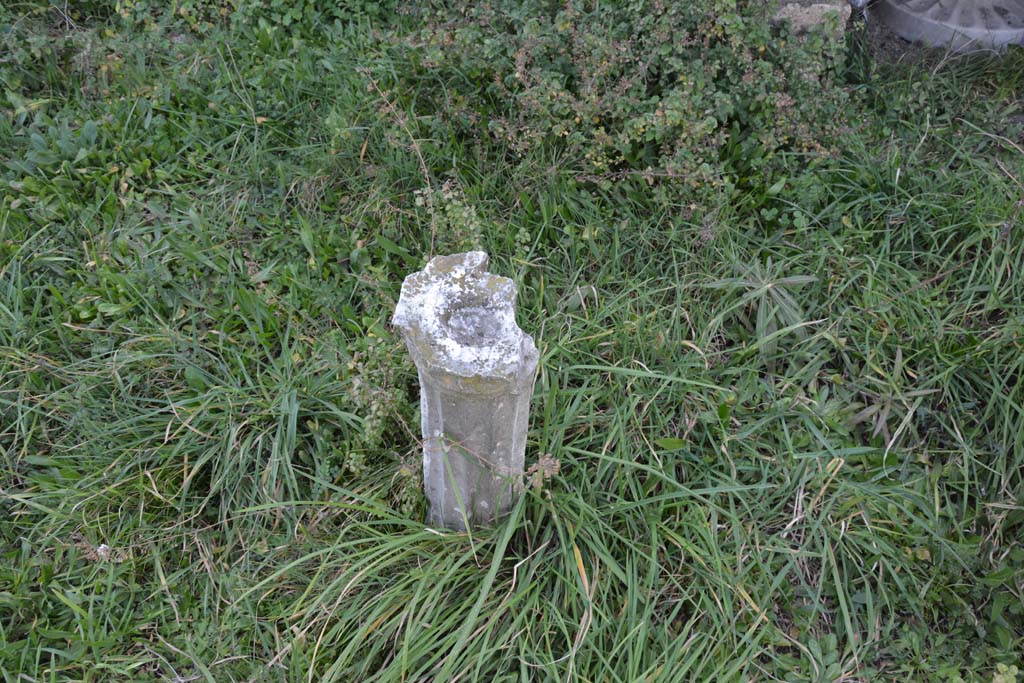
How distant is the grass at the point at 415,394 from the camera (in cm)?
210

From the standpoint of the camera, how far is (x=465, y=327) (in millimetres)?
1657

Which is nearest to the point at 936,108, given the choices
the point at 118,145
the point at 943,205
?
the point at 943,205

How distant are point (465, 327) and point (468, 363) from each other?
9 cm

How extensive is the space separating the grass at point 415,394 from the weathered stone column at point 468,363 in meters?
0.29

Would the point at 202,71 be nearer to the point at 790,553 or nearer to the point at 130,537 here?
the point at 130,537

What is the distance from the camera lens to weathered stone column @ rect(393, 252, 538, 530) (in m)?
1.62

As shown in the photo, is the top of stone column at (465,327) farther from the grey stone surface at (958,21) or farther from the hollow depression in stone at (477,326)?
the grey stone surface at (958,21)

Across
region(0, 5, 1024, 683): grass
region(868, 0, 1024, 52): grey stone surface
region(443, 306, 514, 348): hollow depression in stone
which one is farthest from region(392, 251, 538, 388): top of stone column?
region(868, 0, 1024, 52): grey stone surface


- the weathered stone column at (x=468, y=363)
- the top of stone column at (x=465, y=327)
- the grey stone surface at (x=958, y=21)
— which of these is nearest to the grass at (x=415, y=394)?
the weathered stone column at (x=468, y=363)

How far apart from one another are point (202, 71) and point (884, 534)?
325 cm

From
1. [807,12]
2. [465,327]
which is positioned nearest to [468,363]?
[465,327]

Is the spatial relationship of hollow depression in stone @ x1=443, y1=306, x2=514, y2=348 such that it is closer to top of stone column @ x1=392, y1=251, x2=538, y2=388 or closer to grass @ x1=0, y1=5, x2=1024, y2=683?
top of stone column @ x1=392, y1=251, x2=538, y2=388

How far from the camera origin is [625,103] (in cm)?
287

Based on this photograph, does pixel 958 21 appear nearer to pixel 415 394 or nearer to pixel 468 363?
pixel 415 394
